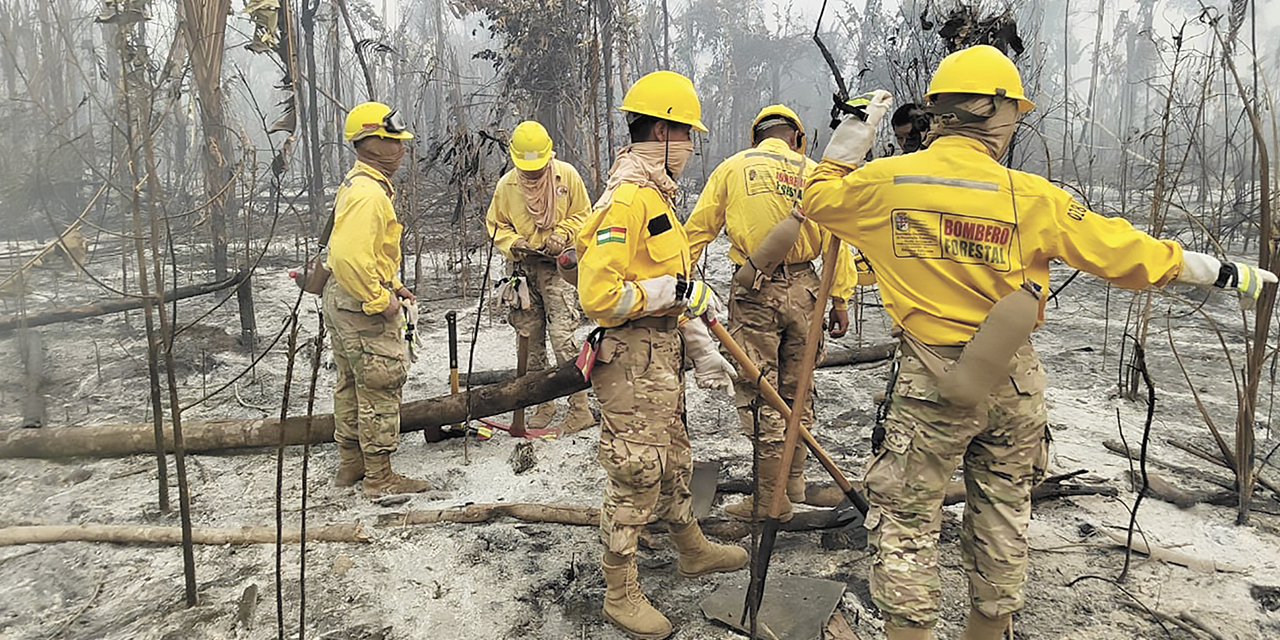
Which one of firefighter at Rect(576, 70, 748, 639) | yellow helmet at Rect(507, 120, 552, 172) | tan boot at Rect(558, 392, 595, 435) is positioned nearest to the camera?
firefighter at Rect(576, 70, 748, 639)

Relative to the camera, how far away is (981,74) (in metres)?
2.26

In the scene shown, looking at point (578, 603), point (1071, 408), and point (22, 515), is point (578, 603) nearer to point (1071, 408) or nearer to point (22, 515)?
point (22, 515)

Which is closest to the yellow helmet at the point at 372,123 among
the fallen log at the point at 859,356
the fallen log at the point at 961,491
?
the fallen log at the point at 961,491

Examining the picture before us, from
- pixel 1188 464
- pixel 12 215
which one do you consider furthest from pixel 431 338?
pixel 12 215

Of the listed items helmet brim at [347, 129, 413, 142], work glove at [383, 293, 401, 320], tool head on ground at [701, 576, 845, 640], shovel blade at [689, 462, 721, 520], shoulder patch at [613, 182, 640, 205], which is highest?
helmet brim at [347, 129, 413, 142]

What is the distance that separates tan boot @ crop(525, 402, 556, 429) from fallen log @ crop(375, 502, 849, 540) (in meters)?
1.45

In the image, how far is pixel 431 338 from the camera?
23.4 ft

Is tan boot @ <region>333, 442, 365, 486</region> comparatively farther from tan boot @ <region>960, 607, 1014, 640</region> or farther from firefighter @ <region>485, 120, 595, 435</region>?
tan boot @ <region>960, 607, 1014, 640</region>

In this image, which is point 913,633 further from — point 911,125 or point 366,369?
point 366,369

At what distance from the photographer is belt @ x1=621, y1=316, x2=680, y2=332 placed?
2.84 meters

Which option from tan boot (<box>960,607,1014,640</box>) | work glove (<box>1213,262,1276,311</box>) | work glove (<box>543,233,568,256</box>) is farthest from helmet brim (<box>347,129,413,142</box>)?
work glove (<box>1213,262,1276,311</box>)

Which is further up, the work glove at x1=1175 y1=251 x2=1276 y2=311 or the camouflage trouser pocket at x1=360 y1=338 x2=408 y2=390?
the work glove at x1=1175 y1=251 x2=1276 y2=311

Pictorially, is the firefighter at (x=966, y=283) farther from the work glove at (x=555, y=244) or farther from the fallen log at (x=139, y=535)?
the work glove at (x=555, y=244)

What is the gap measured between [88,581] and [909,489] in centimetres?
349
